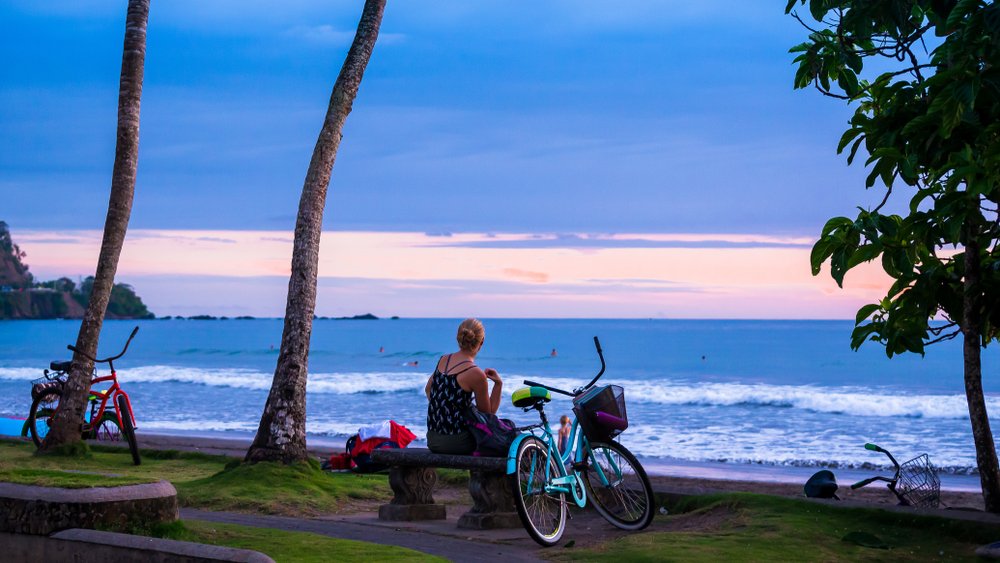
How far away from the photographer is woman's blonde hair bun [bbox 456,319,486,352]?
8758 mm

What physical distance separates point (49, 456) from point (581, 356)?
264ft

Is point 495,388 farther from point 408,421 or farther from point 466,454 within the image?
point 408,421

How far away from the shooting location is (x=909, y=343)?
9.09 meters

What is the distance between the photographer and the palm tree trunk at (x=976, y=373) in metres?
8.76

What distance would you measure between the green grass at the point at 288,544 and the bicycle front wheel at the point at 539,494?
1.07 metres

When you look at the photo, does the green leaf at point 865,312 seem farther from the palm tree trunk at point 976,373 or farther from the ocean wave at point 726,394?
the ocean wave at point 726,394

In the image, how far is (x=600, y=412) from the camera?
8922 mm

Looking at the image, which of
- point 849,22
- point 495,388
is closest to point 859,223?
point 849,22

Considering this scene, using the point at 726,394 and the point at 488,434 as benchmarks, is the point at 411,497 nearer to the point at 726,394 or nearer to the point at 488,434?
the point at 488,434

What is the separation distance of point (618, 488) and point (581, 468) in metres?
0.43

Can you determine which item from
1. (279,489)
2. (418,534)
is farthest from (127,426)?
(418,534)

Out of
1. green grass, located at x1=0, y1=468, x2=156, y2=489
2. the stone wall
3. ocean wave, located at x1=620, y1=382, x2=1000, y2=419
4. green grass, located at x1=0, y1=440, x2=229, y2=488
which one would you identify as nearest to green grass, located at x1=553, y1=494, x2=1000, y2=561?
the stone wall

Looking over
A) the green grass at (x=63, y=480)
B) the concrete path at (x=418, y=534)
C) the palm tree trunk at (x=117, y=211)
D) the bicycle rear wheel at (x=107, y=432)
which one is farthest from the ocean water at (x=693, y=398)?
the green grass at (x=63, y=480)

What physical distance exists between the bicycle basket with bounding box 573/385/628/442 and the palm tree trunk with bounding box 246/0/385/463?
3.94 m
